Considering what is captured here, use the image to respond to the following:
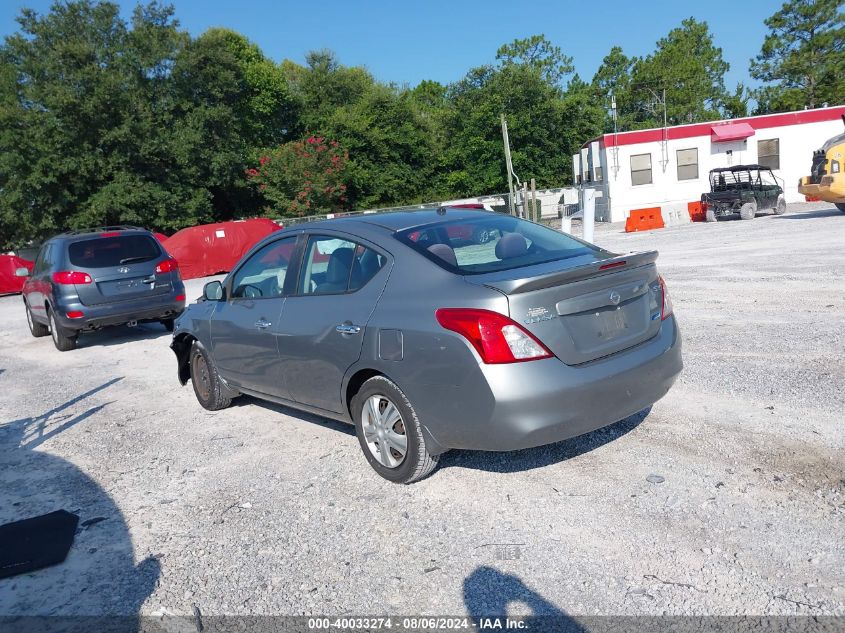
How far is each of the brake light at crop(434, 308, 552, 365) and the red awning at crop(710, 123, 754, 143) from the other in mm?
32193

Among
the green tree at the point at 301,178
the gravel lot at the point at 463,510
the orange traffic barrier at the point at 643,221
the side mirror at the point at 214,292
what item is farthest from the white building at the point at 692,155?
the side mirror at the point at 214,292

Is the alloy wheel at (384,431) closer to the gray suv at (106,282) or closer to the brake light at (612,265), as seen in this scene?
the brake light at (612,265)

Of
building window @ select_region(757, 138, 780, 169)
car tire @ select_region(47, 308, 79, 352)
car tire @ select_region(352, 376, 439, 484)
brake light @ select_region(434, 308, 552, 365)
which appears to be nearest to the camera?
brake light @ select_region(434, 308, 552, 365)

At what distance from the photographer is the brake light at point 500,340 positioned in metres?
3.58

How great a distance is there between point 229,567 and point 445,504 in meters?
1.23

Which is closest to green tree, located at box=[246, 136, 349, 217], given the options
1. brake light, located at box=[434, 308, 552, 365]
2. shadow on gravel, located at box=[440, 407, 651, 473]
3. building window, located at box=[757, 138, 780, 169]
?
building window, located at box=[757, 138, 780, 169]

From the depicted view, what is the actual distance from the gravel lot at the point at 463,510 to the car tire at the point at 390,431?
0.14 m

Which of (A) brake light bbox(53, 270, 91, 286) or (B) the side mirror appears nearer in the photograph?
(B) the side mirror

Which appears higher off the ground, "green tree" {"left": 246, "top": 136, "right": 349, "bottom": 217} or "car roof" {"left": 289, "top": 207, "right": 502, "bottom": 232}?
"green tree" {"left": 246, "top": 136, "right": 349, "bottom": 217}

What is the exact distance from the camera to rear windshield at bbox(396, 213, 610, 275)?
13.6 feet

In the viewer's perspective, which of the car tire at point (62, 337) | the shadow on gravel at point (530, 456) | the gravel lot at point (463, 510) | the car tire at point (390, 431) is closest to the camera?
the gravel lot at point (463, 510)

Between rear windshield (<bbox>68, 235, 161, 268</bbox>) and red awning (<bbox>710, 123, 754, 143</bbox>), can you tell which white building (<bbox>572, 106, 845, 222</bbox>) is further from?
rear windshield (<bbox>68, 235, 161, 268</bbox>)

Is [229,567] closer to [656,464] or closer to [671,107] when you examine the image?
[656,464]

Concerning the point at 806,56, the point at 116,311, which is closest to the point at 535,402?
the point at 116,311
